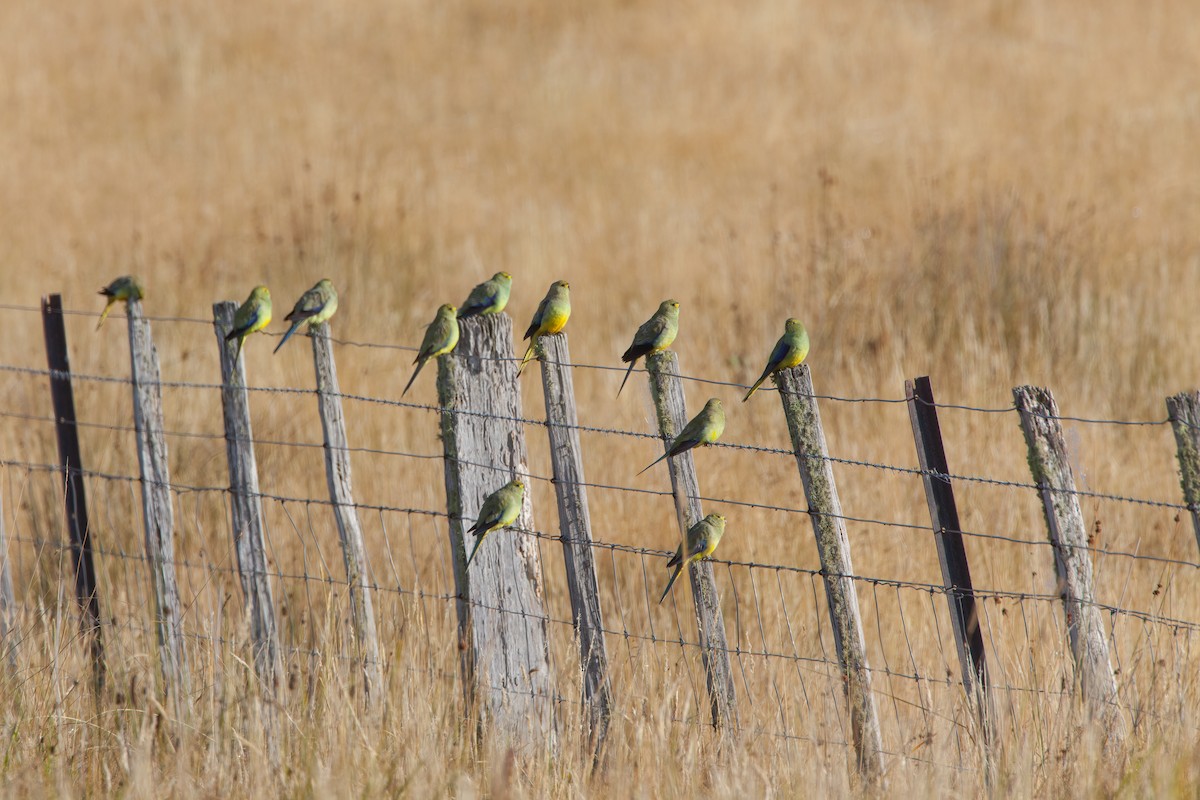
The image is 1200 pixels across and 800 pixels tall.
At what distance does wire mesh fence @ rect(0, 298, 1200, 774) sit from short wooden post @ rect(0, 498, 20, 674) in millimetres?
53

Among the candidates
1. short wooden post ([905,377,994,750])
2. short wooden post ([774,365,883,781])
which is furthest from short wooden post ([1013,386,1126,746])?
short wooden post ([774,365,883,781])

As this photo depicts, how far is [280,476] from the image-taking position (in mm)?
7824

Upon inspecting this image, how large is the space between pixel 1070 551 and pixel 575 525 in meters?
1.68

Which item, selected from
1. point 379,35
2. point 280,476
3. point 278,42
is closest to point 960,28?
point 379,35

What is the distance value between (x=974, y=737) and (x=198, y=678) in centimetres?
285

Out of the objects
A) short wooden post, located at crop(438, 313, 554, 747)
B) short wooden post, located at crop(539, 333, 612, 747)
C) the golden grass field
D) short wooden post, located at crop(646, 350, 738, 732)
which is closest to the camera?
the golden grass field

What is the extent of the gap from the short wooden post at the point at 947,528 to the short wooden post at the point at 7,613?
132 inches

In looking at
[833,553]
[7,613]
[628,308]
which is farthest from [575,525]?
[628,308]

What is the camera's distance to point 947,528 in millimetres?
4176

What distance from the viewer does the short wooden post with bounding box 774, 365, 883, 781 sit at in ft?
13.8

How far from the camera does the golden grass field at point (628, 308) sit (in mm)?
4191

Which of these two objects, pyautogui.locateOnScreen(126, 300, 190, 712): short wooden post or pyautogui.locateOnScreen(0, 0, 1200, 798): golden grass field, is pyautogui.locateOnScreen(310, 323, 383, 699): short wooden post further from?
pyautogui.locateOnScreen(126, 300, 190, 712): short wooden post

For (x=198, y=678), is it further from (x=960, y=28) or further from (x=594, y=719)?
(x=960, y=28)

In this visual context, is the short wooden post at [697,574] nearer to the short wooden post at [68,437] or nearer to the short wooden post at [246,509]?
the short wooden post at [246,509]
